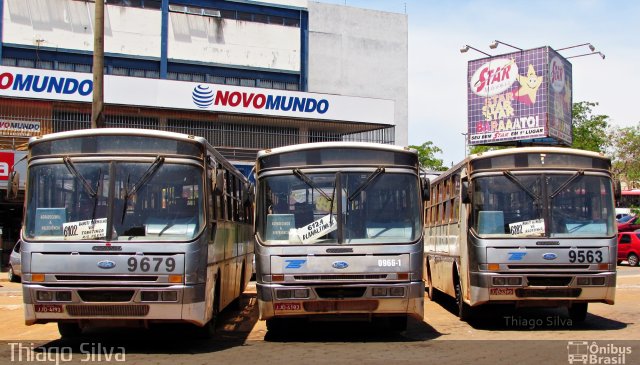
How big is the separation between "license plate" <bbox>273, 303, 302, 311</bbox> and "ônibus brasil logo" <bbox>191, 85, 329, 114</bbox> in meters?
24.0

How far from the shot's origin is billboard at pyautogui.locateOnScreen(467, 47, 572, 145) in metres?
38.8

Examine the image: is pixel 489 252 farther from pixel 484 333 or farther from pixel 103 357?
pixel 103 357

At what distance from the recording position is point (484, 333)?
12469mm

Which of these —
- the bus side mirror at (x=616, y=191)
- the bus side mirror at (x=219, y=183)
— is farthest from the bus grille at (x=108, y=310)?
the bus side mirror at (x=616, y=191)

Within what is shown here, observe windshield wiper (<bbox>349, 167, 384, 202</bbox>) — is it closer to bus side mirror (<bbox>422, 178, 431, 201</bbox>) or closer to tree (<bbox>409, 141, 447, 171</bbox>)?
bus side mirror (<bbox>422, 178, 431, 201</bbox>)

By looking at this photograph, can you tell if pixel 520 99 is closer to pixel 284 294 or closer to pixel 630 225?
pixel 630 225

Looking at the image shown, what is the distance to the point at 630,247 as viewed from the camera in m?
33.9

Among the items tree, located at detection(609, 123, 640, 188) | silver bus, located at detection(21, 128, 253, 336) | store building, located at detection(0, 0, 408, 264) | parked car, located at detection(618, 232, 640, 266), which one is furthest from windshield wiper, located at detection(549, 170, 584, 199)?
Result: tree, located at detection(609, 123, 640, 188)

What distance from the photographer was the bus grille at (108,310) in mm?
9961

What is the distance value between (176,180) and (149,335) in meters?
3.01

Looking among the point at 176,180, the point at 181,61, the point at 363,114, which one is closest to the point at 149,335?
the point at 176,180

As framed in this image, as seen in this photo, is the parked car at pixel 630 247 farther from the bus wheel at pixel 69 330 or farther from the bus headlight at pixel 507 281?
the bus wheel at pixel 69 330

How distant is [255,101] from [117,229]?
83.3 feet

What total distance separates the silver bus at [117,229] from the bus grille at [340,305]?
4.72 ft
